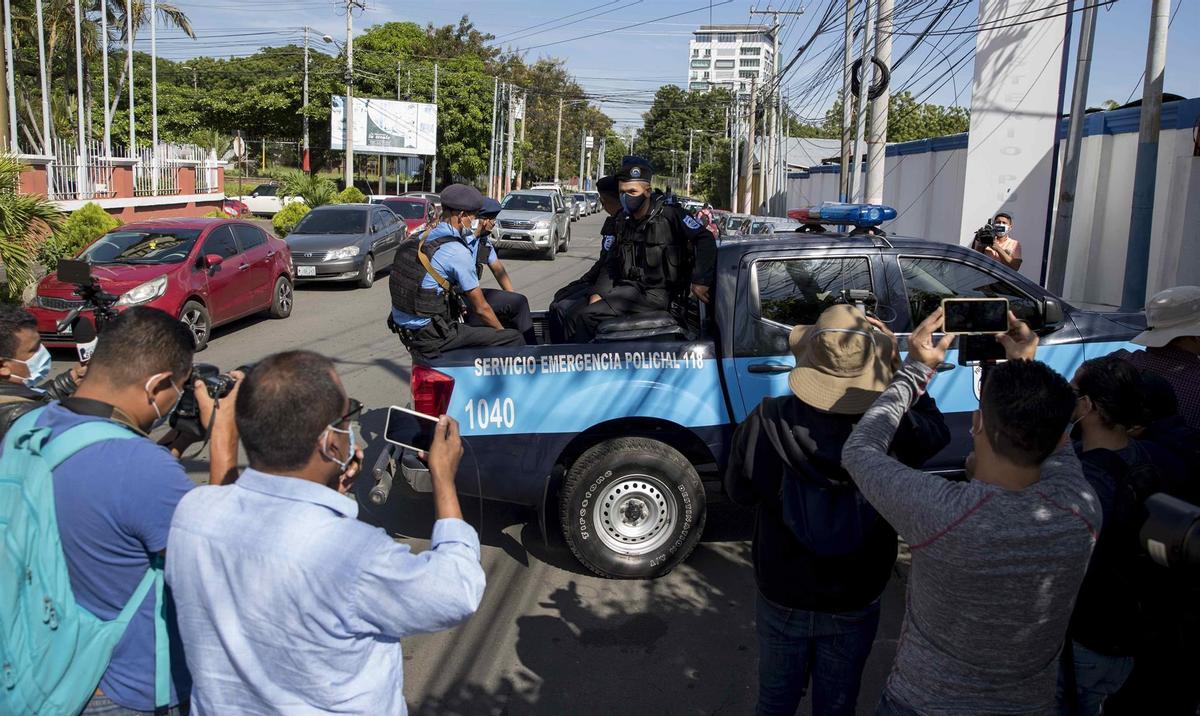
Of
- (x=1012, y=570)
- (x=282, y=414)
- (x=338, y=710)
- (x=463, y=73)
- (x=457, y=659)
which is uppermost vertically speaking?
(x=463, y=73)

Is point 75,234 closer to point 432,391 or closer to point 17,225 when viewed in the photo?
point 17,225

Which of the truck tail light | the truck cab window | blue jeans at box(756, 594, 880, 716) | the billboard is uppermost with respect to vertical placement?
the billboard

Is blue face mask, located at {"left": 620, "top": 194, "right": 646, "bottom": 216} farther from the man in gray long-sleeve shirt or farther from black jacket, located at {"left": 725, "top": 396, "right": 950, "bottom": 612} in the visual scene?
the man in gray long-sleeve shirt

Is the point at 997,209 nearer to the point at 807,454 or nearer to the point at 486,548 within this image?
the point at 486,548

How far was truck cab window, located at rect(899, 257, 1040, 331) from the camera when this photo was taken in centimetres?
532

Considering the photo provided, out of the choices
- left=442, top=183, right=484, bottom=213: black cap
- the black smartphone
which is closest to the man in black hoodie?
the black smartphone

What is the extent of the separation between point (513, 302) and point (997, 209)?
1233 cm

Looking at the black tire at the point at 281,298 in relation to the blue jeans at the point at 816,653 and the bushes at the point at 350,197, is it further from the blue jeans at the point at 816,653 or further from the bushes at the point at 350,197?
the bushes at the point at 350,197

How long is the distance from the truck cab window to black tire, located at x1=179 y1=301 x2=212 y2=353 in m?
8.93

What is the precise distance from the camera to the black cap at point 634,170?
6425 millimetres

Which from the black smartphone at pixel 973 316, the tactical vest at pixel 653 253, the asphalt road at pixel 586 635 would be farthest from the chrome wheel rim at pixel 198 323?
the black smartphone at pixel 973 316

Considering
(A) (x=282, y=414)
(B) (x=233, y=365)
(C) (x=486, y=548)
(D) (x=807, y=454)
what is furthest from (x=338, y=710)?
(B) (x=233, y=365)

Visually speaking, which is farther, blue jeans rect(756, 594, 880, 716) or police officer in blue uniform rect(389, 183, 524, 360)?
police officer in blue uniform rect(389, 183, 524, 360)

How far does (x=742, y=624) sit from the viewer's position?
15.8 feet
